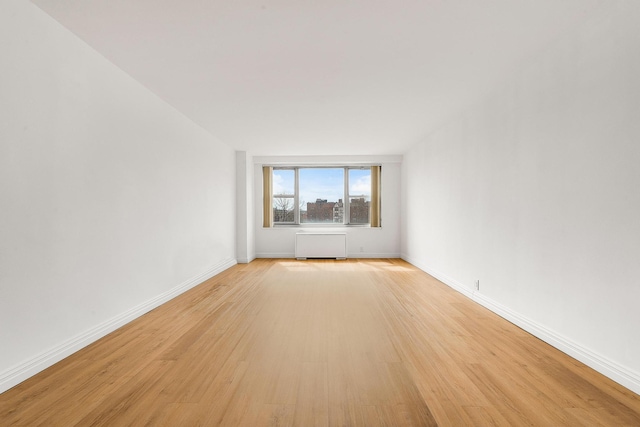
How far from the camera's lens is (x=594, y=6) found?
205 cm

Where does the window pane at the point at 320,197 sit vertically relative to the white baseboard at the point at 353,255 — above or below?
above

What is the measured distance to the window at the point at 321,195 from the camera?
7855 mm

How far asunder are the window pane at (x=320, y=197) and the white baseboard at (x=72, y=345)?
14.1ft

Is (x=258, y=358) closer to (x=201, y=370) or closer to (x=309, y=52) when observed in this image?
(x=201, y=370)

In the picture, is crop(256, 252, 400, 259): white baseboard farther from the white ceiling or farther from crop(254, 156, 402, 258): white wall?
the white ceiling

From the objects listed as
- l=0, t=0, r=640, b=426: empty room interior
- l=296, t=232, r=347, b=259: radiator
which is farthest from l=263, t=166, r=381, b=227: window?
l=0, t=0, r=640, b=426: empty room interior

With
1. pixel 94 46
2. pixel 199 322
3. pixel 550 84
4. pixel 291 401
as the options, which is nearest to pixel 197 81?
pixel 94 46

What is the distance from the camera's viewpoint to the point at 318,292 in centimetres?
425

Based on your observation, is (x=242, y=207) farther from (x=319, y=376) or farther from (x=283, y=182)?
(x=319, y=376)

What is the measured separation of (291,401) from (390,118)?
385 centimetres

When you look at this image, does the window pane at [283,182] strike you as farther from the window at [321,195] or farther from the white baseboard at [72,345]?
the white baseboard at [72,345]

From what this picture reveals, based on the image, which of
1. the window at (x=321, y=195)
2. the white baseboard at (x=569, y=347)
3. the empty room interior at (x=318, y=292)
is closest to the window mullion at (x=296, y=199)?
the window at (x=321, y=195)

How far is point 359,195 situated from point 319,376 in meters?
6.12

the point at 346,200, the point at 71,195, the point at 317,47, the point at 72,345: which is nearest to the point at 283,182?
the point at 346,200
